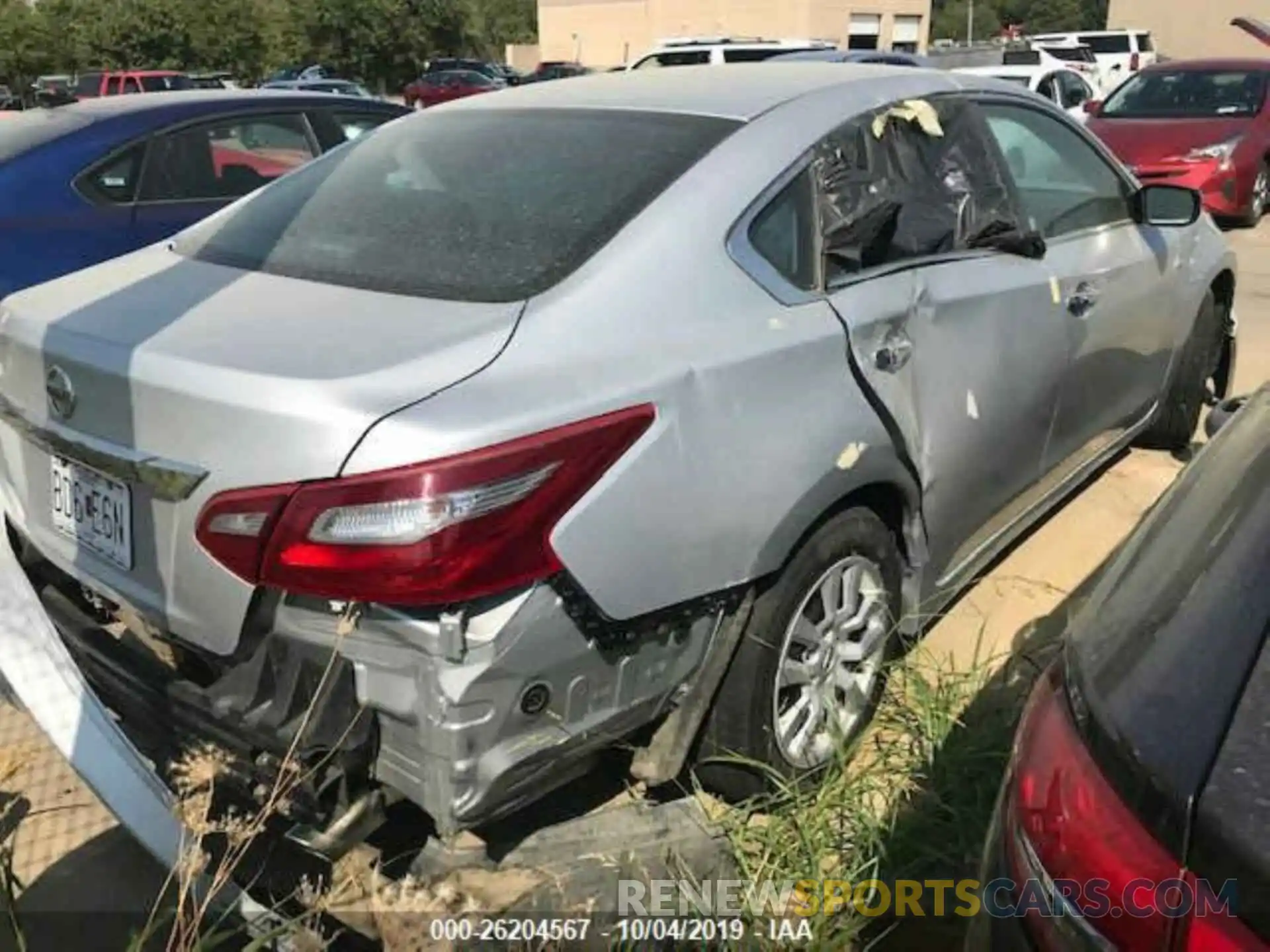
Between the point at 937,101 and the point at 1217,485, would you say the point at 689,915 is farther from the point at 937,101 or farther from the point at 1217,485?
the point at 937,101

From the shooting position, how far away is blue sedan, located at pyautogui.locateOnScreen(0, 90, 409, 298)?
16.9ft

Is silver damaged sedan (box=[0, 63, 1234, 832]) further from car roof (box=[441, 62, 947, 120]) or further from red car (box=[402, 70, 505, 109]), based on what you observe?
red car (box=[402, 70, 505, 109])

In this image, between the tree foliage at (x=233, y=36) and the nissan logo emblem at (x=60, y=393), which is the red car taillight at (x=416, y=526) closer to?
the nissan logo emblem at (x=60, y=393)

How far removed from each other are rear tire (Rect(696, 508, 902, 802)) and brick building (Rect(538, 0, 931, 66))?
4785 cm

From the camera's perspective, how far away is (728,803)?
273cm

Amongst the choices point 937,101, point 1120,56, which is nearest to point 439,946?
point 937,101

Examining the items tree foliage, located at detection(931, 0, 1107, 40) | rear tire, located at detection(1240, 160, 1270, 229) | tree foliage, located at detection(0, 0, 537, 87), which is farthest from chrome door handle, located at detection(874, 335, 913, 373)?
tree foliage, located at detection(931, 0, 1107, 40)

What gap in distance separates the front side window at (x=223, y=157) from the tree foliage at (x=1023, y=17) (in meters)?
76.0

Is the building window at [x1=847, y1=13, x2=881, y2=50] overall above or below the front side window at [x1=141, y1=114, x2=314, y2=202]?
above

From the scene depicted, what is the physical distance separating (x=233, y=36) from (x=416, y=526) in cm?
4542

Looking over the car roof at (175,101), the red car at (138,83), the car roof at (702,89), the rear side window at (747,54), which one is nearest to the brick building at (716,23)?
the rear side window at (747,54)

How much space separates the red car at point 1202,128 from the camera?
1068cm

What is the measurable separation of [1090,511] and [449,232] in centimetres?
291

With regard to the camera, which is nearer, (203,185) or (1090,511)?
(1090,511)
